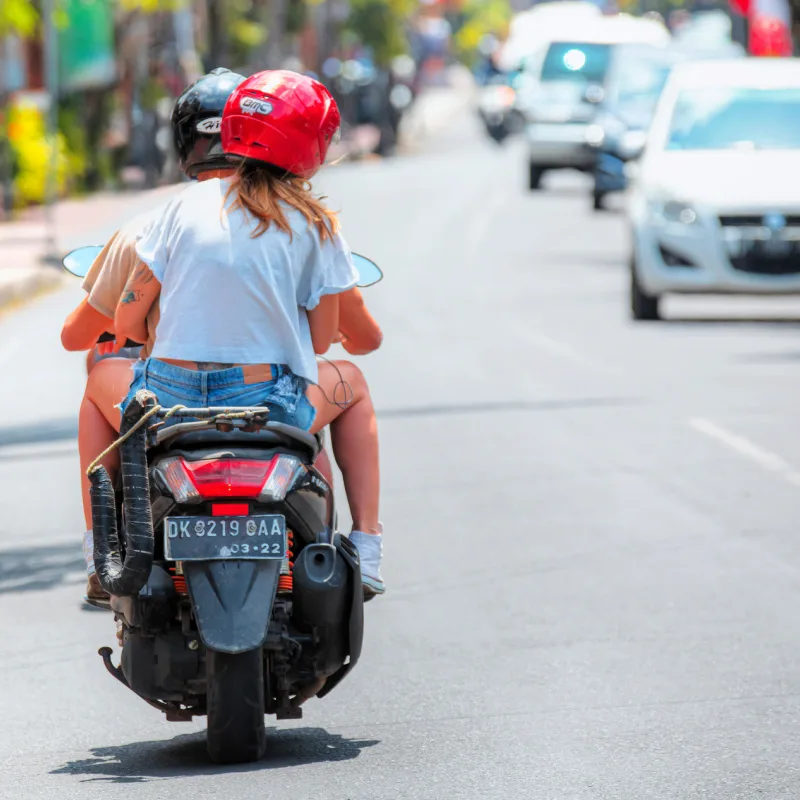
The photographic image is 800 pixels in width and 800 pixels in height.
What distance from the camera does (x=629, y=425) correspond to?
12.0 metres

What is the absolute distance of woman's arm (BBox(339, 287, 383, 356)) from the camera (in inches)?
221

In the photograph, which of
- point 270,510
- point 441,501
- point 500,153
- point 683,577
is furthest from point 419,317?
point 500,153

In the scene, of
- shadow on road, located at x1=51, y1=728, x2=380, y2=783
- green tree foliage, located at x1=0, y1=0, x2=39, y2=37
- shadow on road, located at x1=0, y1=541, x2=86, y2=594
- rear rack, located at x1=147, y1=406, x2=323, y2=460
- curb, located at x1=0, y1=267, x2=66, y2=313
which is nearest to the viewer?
rear rack, located at x1=147, y1=406, x2=323, y2=460

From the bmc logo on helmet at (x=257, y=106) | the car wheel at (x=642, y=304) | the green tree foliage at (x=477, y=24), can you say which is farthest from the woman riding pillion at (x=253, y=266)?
the green tree foliage at (x=477, y=24)

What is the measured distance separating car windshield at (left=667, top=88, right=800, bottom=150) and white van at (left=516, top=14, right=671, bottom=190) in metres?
14.9

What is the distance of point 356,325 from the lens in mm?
5680

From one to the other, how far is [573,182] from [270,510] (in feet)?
123

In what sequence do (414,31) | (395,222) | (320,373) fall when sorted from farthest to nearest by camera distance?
(414,31) → (395,222) → (320,373)

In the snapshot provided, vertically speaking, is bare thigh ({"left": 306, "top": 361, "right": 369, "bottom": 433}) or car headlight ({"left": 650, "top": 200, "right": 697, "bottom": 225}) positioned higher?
bare thigh ({"left": 306, "top": 361, "right": 369, "bottom": 433})

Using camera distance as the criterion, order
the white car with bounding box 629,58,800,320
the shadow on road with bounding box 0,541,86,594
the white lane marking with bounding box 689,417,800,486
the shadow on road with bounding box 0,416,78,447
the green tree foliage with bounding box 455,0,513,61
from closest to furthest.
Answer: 1. the shadow on road with bounding box 0,541,86,594
2. the white lane marking with bounding box 689,417,800,486
3. the shadow on road with bounding box 0,416,78,447
4. the white car with bounding box 629,58,800,320
5. the green tree foliage with bounding box 455,0,513,61

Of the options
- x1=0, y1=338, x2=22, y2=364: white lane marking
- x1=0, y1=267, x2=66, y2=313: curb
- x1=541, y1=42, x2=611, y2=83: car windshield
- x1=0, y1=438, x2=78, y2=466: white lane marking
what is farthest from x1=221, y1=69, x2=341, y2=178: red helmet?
x1=541, y1=42, x2=611, y2=83: car windshield

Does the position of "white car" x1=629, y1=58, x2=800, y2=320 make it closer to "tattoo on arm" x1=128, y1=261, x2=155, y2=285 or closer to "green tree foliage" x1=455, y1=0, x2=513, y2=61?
"tattoo on arm" x1=128, y1=261, x2=155, y2=285

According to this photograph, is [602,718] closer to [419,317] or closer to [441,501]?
[441,501]

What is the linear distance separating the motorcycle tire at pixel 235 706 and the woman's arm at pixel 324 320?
2.63ft
